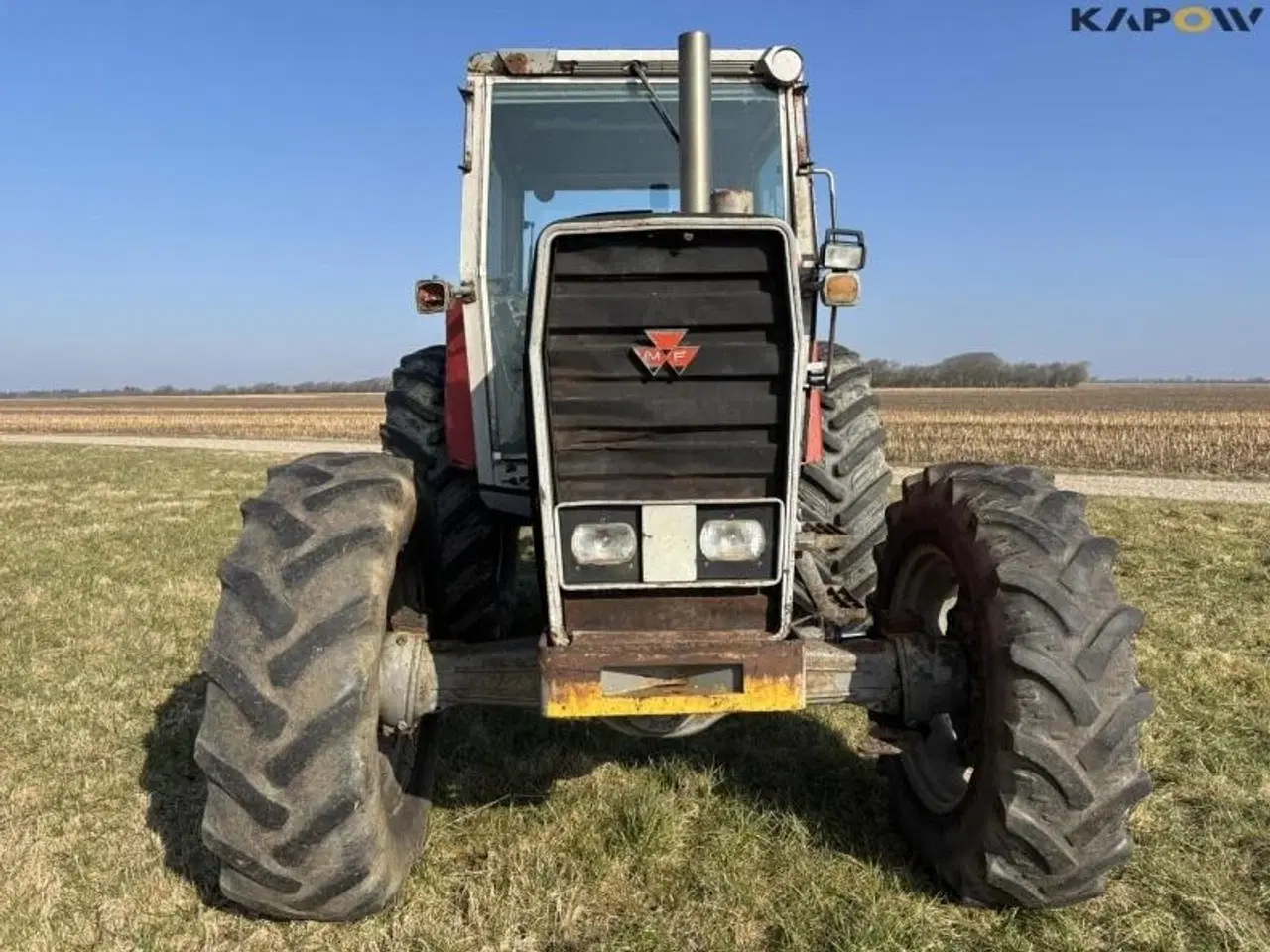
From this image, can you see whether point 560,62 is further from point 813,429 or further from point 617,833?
point 617,833

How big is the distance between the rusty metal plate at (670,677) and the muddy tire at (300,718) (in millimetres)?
523

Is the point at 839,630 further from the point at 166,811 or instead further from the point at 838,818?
the point at 166,811

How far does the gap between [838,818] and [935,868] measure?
0.57 metres

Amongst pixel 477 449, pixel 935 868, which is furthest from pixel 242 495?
pixel 935 868

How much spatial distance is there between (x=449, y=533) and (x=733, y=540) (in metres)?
1.78

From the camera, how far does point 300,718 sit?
8.73 ft

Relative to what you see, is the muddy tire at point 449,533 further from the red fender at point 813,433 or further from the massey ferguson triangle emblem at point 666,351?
the red fender at point 813,433

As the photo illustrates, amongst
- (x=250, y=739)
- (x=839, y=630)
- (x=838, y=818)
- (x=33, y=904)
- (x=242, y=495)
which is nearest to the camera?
(x=250, y=739)

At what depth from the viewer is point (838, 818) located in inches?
146

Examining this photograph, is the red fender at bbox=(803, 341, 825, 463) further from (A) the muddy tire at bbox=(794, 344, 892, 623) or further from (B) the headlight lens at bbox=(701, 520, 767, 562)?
(B) the headlight lens at bbox=(701, 520, 767, 562)

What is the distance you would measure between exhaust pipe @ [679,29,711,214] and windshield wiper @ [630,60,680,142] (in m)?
0.88

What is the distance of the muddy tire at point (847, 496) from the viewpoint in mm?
4828

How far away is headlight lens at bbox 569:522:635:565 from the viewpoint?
2939 millimetres

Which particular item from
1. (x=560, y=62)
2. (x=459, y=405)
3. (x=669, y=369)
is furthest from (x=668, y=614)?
(x=560, y=62)
